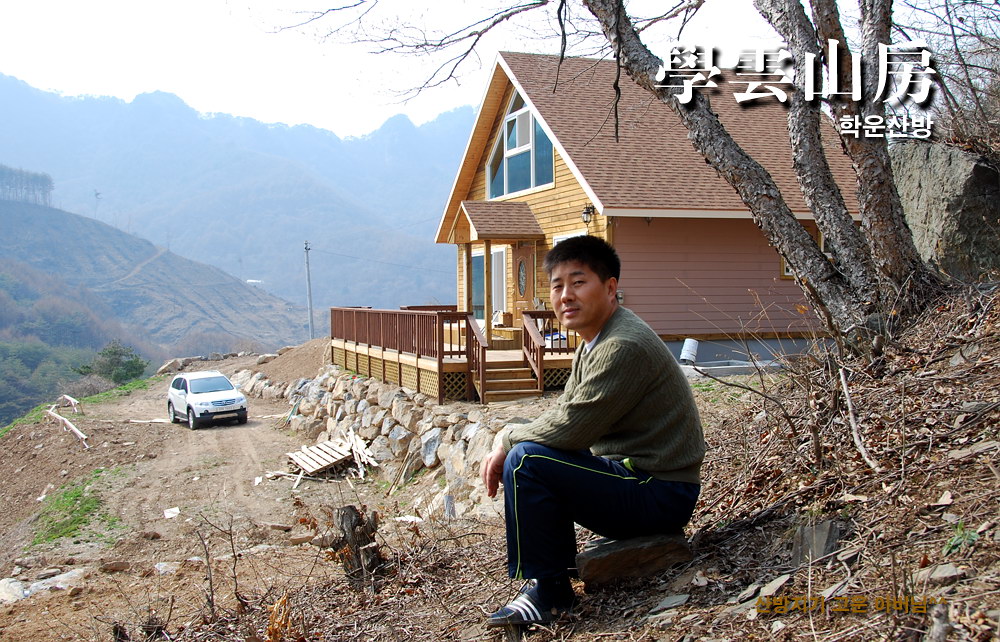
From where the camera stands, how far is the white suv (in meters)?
19.7

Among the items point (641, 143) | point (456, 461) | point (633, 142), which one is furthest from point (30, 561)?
point (641, 143)

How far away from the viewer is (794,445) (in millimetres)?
4086

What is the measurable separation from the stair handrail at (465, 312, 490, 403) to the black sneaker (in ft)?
31.6

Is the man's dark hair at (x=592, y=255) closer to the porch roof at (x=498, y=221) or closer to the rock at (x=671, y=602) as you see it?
the rock at (x=671, y=602)

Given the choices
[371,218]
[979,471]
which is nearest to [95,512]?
[979,471]

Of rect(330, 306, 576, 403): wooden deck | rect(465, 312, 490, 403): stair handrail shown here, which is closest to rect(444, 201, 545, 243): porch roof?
rect(330, 306, 576, 403): wooden deck

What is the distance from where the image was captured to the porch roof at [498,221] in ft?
52.2

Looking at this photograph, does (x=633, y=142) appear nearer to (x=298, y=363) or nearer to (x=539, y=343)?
(x=539, y=343)

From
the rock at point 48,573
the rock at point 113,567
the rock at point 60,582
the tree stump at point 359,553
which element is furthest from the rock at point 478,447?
the tree stump at point 359,553

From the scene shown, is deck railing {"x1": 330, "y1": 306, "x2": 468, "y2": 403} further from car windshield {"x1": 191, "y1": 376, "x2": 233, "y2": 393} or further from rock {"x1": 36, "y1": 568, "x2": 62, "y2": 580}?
rock {"x1": 36, "y1": 568, "x2": 62, "y2": 580}

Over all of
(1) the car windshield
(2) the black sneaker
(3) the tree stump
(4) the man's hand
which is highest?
(4) the man's hand

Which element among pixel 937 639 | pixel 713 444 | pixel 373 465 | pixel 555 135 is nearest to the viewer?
pixel 937 639

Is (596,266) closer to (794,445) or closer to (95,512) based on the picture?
(794,445)

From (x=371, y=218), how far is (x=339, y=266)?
36.4m
